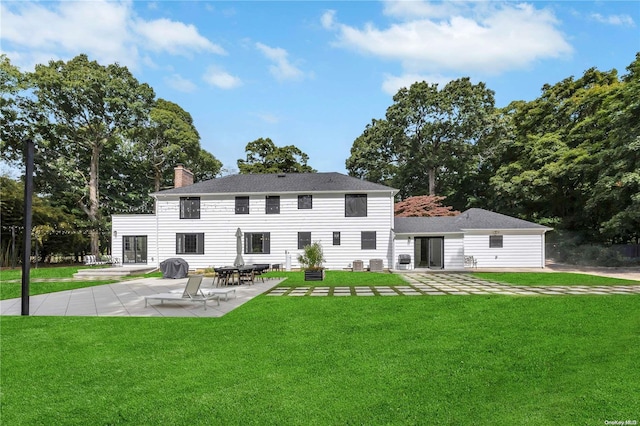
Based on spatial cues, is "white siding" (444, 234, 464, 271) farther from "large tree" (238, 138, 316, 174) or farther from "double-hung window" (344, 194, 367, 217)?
"large tree" (238, 138, 316, 174)

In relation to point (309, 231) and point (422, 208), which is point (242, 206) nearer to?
point (309, 231)

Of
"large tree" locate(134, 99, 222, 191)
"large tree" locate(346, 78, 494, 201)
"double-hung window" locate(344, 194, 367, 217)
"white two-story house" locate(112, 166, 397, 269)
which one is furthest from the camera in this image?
"large tree" locate(346, 78, 494, 201)

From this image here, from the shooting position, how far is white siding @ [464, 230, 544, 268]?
80.8ft

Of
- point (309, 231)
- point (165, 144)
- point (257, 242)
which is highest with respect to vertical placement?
point (165, 144)

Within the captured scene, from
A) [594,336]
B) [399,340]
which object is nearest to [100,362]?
[399,340]

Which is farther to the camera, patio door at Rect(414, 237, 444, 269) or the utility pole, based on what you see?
patio door at Rect(414, 237, 444, 269)

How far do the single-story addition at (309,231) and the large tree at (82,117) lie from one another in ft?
37.1

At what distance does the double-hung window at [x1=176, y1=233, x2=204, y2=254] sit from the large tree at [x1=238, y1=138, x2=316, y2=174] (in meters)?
18.1

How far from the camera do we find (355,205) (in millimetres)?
25547

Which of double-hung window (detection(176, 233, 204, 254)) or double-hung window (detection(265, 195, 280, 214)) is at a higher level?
double-hung window (detection(265, 195, 280, 214))

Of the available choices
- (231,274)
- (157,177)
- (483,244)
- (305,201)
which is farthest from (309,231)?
(157,177)

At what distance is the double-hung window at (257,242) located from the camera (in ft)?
84.3

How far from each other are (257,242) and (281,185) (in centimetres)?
432

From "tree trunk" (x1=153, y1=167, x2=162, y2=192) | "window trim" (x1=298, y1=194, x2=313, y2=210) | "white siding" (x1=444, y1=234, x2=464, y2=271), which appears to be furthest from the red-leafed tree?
"tree trunk" (x1=153, y1=167, x2=162, y2=192)
